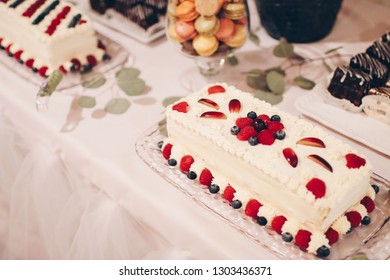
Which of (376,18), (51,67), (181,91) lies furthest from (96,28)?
(376,18)

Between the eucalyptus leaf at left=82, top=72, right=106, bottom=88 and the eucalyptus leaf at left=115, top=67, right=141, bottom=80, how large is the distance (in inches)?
2.0

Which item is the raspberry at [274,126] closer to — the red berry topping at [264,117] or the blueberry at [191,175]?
the red berry topping at [264,117]

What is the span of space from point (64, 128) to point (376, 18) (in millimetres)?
1162

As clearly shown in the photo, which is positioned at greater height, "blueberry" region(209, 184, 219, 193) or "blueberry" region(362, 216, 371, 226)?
Answer: "blueberry" region(362, 216, 371, 226)

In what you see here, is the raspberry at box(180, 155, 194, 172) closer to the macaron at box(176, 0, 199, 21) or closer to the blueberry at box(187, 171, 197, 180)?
the blueberry at box(187, 171, 197, 180)

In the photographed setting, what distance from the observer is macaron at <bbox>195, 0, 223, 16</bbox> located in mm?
1312

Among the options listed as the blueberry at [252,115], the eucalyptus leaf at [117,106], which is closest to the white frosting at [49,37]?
the eucalyptus leaf at [117,106]

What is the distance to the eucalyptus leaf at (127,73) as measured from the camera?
61.1 inches

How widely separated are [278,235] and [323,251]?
0.10m

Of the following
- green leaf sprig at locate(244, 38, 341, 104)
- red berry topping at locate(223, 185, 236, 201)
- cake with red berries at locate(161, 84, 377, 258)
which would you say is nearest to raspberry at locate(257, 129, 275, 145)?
cake with red berries at locate(161, 84, 377, 258)

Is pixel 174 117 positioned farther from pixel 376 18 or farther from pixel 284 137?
pixel 376 18

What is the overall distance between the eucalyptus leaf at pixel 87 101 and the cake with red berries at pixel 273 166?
0.34 metres

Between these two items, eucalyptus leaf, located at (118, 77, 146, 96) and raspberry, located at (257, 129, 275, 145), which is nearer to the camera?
raspberry, located at (257, 129, 275, 145)

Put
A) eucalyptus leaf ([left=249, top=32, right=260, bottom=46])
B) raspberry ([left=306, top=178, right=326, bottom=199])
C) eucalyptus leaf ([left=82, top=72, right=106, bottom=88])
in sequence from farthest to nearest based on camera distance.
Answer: eucalyptus leaf ([left=249, top=32, right=260, bottom=46]) < eucalyptus leaf ([left=82, top=72, right=106, bottom=88]) < raspberry ([left=306, top=178, right=326, bottom=199])
